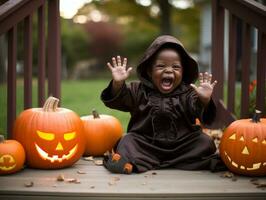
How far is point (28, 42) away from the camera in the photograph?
3760 millimetres

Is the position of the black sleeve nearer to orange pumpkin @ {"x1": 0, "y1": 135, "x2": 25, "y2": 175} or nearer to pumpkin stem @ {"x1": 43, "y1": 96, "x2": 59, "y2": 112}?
pumpkin stem @ {"x1": 43, "y1": 96, "x2": 59, "y2": 112}

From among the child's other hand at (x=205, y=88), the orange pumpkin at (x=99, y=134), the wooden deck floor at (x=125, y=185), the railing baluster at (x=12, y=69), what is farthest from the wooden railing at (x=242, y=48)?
the railing baluster at (x=12, y=69)

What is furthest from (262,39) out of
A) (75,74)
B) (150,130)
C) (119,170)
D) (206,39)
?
(75,74)

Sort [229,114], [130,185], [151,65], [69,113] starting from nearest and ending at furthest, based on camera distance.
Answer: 1. [130,185]
2. [69,113]
3. [151,65]
4. [229,114]

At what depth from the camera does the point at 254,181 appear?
9.49ft

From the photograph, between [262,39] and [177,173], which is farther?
[262,39]

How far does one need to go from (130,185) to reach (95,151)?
103cm

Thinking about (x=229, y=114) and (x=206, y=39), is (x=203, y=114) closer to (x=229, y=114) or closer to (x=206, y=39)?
(x=229, y=114)

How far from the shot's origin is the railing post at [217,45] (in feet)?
15.3

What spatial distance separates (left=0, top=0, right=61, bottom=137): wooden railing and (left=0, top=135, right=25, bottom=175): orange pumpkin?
49 centimetres

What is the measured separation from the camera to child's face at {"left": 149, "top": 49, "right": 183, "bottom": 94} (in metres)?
3.40

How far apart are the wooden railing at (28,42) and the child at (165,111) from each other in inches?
28.2

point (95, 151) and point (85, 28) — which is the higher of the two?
point (85, 28)

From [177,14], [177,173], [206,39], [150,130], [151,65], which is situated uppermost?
[177,14]
